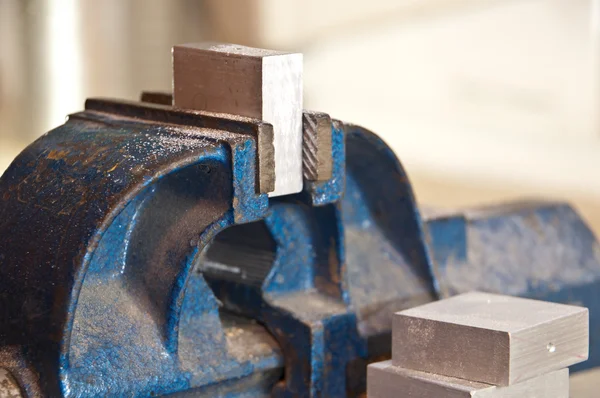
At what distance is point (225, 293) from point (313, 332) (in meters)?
0.18

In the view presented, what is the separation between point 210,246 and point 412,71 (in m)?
4.15

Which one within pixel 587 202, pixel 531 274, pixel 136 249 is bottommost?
pixel 587 202

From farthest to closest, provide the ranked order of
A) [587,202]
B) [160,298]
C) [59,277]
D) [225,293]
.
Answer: [587,202]
[225,293]
[160,298]
[59,277]

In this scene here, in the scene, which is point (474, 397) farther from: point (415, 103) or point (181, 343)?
point (415, 103)

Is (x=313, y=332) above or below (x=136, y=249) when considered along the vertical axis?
below

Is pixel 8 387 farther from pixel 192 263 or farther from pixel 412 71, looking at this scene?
pixel 412 71

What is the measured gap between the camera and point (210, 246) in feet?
5.11

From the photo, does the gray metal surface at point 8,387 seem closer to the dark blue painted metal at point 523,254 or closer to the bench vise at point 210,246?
the bench vise at point 210,246

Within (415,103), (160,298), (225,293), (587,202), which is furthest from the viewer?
(415,103)

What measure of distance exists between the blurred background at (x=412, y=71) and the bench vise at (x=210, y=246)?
113 inches

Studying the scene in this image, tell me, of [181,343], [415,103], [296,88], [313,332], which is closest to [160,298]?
[181,343]

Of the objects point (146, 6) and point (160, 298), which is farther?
point (146, 6)

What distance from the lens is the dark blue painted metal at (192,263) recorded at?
1227 millimetres

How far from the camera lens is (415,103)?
562 centimetres
